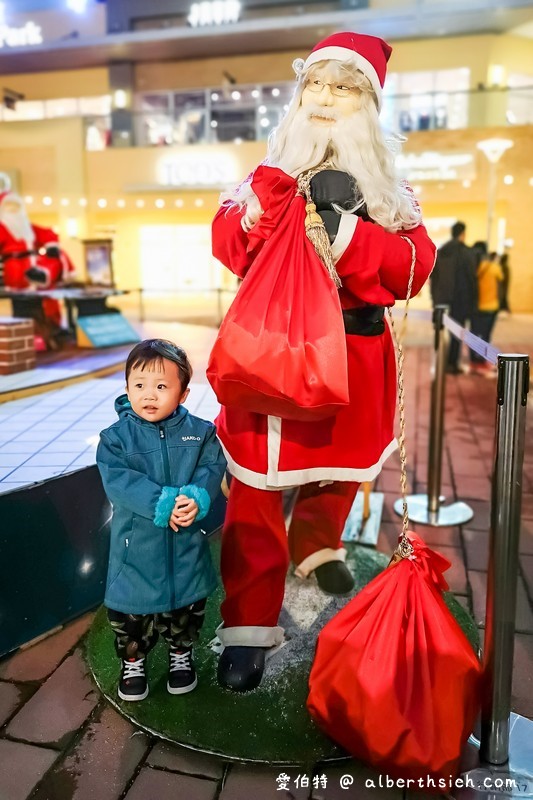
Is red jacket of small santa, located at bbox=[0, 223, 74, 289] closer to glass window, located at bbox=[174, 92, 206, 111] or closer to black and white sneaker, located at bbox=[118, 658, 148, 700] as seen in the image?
black and white sneaker, located at bbox=[118, 658, 148, 700]

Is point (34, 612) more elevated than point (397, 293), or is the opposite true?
point (397, 293)

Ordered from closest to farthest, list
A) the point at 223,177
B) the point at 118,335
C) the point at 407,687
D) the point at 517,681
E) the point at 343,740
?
the point at 407,687 → the point at 343,740 → the point at 517,681 → the point at 118,335 → the point at 223,177

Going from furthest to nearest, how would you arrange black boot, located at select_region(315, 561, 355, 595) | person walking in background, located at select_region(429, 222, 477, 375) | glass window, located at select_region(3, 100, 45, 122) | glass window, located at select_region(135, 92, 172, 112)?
glass window, located at select_region(3, 100, 45, 122), glass window, located at select_region(135, 92, 172, 112), person walking in background, located at select_region(429, 222, 477, 375), black boot, located at select_region(315, 561, 355, 595)

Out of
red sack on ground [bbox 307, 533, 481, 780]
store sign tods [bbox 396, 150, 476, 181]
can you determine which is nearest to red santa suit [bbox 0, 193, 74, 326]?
red sack on ground [bbox 307, 533, 481, 780]

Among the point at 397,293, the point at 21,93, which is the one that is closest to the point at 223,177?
the point at 21,93

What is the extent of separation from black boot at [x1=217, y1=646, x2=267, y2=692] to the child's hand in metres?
0.56

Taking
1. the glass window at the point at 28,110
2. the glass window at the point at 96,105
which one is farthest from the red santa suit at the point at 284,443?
the glass window at the point at 28,110

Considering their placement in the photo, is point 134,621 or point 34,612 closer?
point 134,621

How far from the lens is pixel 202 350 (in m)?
6.49

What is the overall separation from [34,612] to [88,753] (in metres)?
0.64

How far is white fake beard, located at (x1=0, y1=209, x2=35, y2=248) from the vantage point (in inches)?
271

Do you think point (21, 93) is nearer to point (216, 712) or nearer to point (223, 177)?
point (223, 177)

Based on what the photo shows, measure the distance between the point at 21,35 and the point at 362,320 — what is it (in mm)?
20477

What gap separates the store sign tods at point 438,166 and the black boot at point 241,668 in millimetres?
13224
